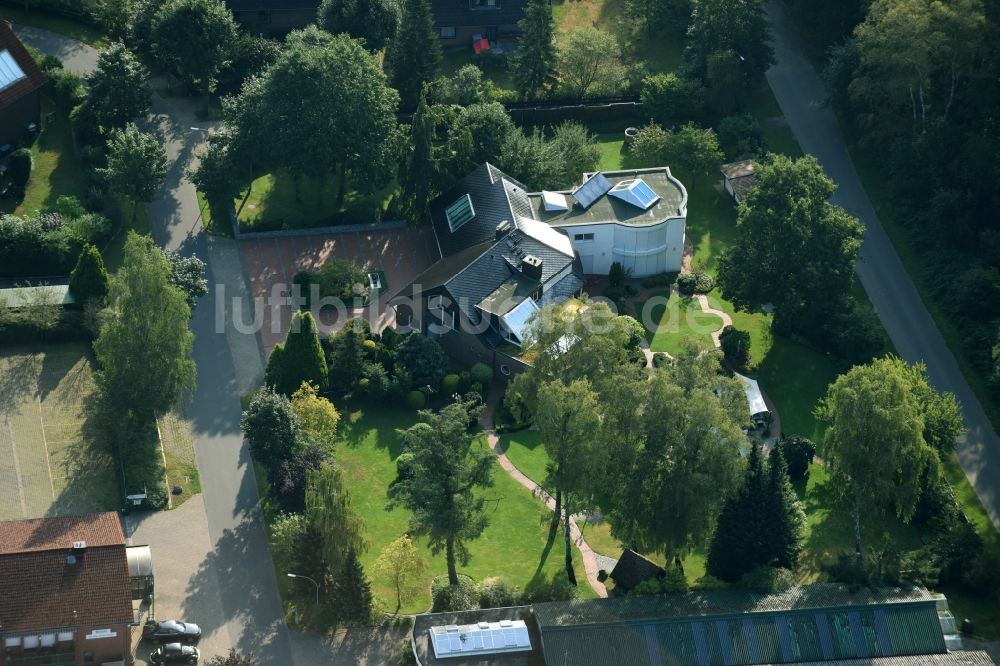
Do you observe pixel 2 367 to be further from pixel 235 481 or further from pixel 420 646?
pixel 420 646

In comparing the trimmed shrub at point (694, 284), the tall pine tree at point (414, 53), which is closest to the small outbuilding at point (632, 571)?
the trimmed shrub at point (694, 284)

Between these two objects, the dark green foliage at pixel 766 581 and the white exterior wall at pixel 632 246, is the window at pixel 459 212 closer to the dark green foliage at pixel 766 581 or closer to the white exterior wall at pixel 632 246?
the white exterior wall at pixel 632 246

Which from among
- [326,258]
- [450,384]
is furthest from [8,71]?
[450,384]

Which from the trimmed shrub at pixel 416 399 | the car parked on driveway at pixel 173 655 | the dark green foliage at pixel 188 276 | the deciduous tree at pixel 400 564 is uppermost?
the dark green foliage at pixel 188 276

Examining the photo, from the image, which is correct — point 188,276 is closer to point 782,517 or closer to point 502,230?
point 502,230

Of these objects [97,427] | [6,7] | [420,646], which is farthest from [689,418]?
[6,7]

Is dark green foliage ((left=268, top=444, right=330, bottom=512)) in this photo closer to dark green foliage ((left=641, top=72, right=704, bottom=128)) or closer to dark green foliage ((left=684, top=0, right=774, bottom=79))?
dark green foliage ((left=641, top=72, right=704, bottom=128))

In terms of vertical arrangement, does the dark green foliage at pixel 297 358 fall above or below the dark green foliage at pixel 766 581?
above
